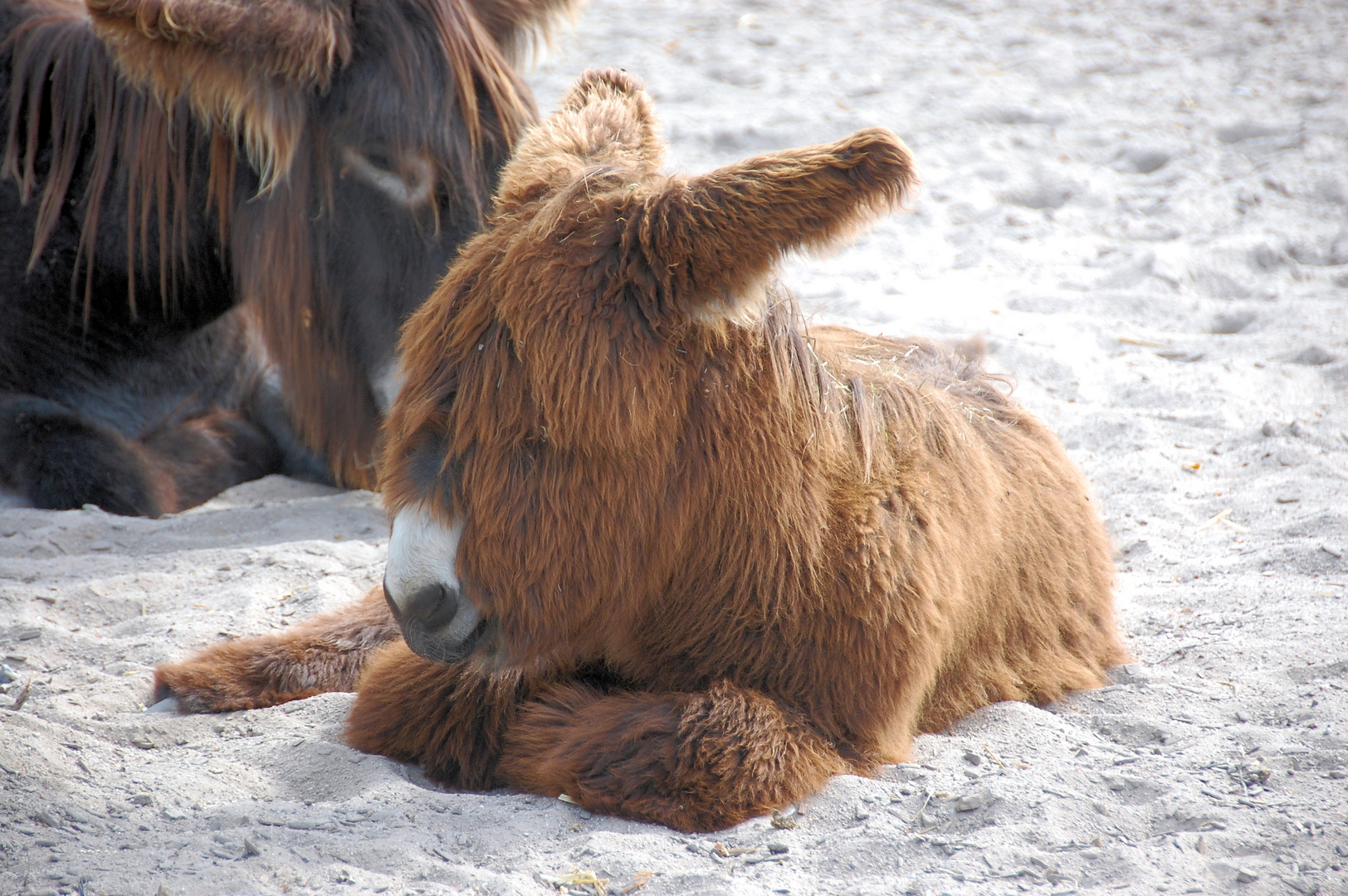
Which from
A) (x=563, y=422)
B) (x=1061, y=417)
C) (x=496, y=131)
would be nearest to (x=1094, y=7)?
(x=1061, y=417)

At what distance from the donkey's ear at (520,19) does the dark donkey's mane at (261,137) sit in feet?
0.05

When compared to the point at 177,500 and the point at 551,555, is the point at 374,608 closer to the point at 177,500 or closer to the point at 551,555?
the point at 551,555

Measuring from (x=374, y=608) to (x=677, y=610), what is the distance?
100 centimetres

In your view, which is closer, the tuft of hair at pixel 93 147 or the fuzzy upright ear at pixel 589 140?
the fuzzy upright ear at pixel 589 140

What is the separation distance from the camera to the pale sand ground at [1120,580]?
6.51 feet

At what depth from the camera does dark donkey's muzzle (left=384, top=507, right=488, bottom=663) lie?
2.12m

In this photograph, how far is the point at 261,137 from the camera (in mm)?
3473

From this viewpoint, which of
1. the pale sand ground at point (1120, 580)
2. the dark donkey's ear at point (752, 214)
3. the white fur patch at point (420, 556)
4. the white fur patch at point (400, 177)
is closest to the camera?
the dark donkey's ear at point (752, 214)

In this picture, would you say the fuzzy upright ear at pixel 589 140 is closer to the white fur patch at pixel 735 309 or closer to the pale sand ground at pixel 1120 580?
the white fur patch at pixel 735 309

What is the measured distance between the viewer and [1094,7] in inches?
356

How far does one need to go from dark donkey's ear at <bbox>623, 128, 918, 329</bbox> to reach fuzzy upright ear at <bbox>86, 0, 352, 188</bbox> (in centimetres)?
176

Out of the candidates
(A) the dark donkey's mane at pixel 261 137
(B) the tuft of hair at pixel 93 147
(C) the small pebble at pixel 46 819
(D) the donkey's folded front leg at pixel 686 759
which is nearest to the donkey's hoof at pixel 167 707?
(C) the small pebble at pixel 46 819

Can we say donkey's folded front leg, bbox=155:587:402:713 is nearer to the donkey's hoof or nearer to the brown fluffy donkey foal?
Answer: the donkey's hoof

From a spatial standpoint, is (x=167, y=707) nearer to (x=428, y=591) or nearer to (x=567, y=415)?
(x=428, y=591)
